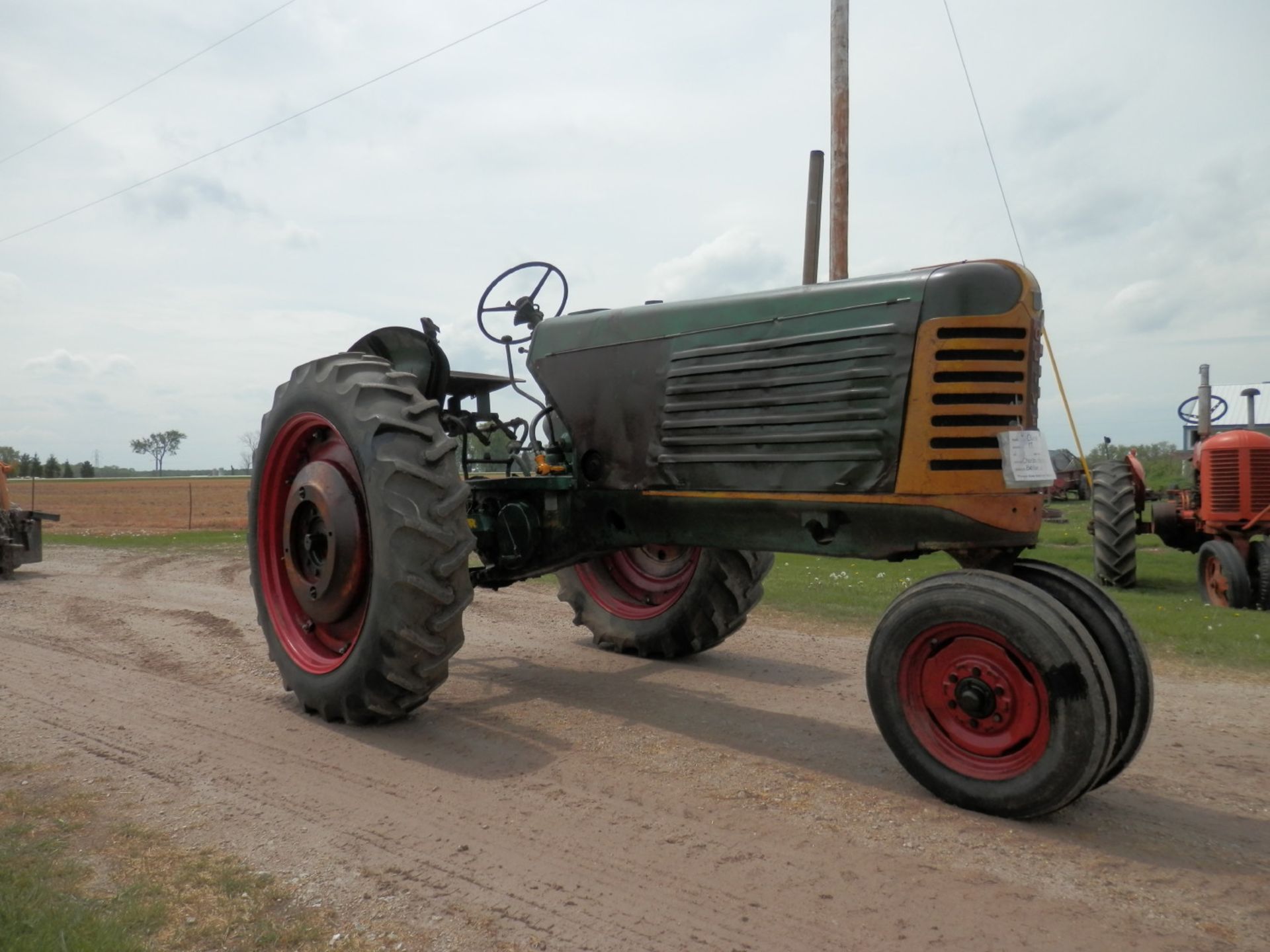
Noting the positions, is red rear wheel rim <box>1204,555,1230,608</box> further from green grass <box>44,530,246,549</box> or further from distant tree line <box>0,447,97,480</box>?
distant tree line <box>0,447,97,480</box>

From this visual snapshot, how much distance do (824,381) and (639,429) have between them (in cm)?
117

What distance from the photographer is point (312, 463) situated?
530 centimetres

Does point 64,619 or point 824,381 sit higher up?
point 824,381

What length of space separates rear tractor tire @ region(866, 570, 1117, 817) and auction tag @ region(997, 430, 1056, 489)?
43cm

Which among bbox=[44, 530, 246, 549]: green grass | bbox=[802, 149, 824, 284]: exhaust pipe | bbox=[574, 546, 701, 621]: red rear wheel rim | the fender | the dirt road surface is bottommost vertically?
the dirt road surface

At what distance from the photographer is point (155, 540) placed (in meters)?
17.7

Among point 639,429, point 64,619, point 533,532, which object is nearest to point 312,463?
point 533,532

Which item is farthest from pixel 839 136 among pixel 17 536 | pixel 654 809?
pixel 17 536

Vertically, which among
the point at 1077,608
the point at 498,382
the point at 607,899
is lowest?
the point at 607,899

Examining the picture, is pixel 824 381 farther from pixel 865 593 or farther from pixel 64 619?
pixel 64 619

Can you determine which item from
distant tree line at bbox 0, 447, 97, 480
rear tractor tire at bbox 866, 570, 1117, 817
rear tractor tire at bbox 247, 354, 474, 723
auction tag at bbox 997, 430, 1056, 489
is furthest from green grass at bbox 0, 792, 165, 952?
distant tree line at bbox 0, 447, 97, 480

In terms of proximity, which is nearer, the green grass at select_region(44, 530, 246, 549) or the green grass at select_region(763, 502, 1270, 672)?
the green grass at select_region(763, 502, 1270, 672)

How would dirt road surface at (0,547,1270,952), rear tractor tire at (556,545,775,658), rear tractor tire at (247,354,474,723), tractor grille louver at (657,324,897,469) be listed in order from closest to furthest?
dirt road surface at (0,547,1270,952) < tractor grille louver at (657,324,897,469) < rear tractor tire at (247,354,474,723) < rear tractor tire at (556,545,775,658)

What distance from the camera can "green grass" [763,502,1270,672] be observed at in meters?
7.35
